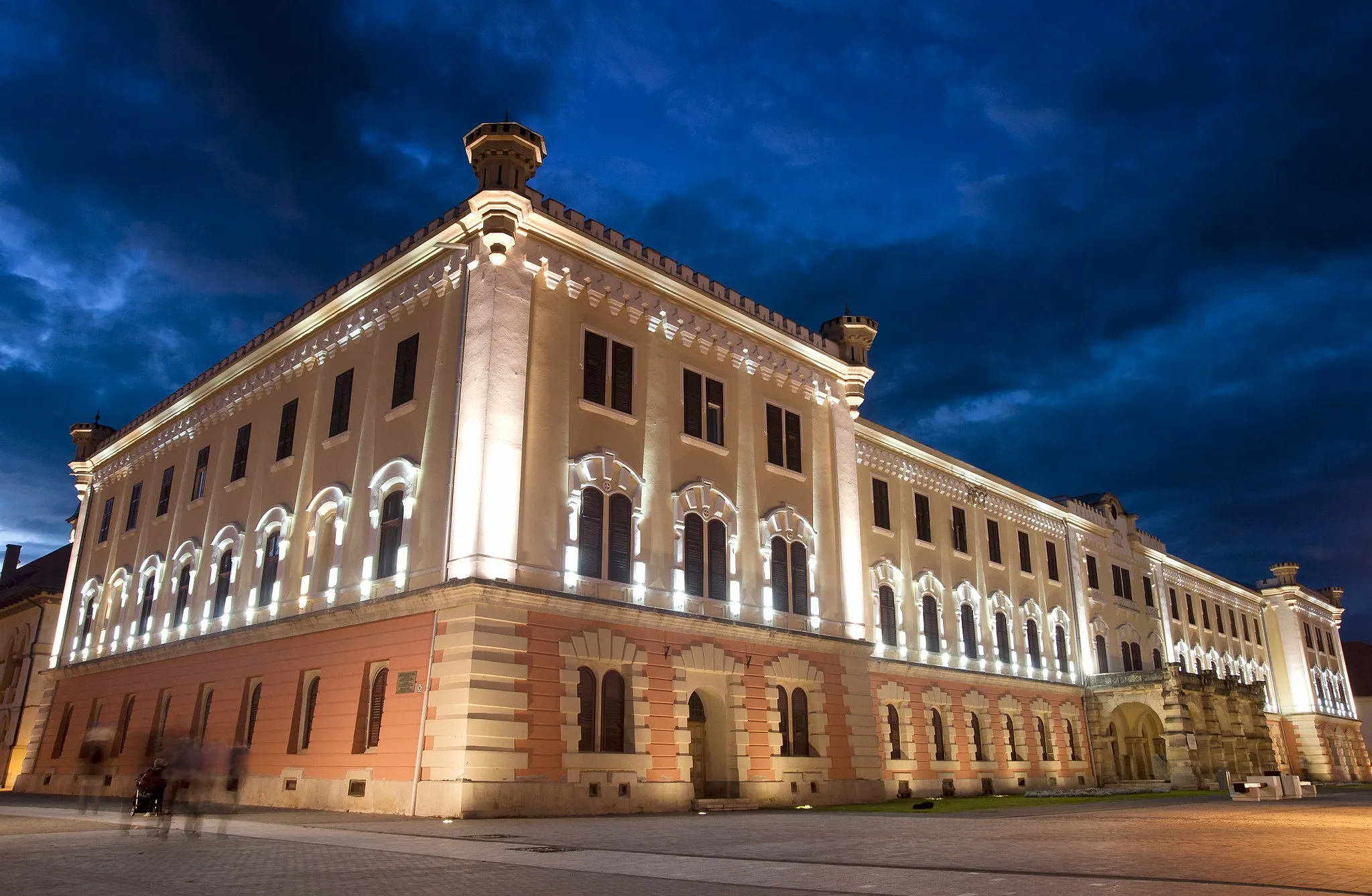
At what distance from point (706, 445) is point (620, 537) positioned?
431 centimetres

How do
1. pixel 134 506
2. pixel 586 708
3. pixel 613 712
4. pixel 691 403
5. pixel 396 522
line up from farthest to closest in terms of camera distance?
pixel 134 506
pixel 691 403
pixel 396 522
pixel 613 712
pixel 586 708

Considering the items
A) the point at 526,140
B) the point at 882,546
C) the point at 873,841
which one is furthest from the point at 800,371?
the point at 873,841

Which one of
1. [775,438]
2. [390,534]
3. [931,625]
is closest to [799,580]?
[775,438]

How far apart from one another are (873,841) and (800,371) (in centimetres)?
1972

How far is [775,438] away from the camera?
29.7m

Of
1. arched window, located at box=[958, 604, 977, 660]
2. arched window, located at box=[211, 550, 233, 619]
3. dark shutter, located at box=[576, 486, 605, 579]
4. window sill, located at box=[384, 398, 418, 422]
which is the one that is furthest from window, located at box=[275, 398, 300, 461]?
arched window, located at box=[958, 604, 977, 660]

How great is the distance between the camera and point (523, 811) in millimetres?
19812

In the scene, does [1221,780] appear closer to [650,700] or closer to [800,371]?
[800,371]

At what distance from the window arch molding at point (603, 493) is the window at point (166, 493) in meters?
18.9

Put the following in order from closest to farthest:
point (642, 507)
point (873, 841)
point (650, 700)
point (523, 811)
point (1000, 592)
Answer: point (873, 841), point (523, 811), point (650, 700), point (642, 507), point (1000, 592)

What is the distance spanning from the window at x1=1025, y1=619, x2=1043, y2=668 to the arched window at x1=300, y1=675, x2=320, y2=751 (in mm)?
29729

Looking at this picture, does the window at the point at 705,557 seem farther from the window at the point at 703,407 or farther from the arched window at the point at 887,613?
the arched window at the point at 887,613

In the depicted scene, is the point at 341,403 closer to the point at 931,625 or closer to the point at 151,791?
the point at 151,791

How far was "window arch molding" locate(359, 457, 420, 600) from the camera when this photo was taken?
75.0ft
